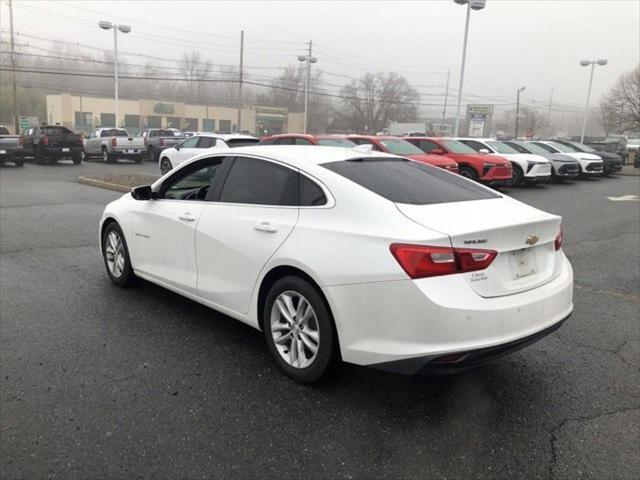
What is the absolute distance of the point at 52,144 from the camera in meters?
23.7

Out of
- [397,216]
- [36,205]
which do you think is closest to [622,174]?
[36,205]

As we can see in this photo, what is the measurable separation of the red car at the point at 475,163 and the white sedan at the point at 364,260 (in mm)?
11436

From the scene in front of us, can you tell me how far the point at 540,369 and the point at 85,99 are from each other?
89366 mm

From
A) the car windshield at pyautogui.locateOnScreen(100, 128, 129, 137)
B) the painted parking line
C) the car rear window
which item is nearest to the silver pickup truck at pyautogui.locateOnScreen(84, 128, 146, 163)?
the car windshield at pyautogui.locateOnScreen(100, 128, 129, 137)

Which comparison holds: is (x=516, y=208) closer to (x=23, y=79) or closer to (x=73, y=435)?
(x=73, y=435)

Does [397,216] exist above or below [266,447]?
above

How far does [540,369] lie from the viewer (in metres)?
3.86

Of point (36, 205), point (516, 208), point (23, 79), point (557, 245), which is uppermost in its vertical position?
point (23, 79)

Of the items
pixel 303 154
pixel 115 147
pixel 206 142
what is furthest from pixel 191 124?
pixel 303 154

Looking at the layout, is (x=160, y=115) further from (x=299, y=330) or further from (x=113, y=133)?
(x=299, y=330)

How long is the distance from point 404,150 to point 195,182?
11179 mm

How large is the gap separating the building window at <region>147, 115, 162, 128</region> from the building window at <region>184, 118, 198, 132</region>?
13.3ft

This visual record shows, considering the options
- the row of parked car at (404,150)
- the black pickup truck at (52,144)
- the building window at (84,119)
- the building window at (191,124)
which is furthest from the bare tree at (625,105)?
the building window at (84,119)

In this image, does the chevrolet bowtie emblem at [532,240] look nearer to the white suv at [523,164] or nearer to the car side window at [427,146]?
the car side window at [427,146]
